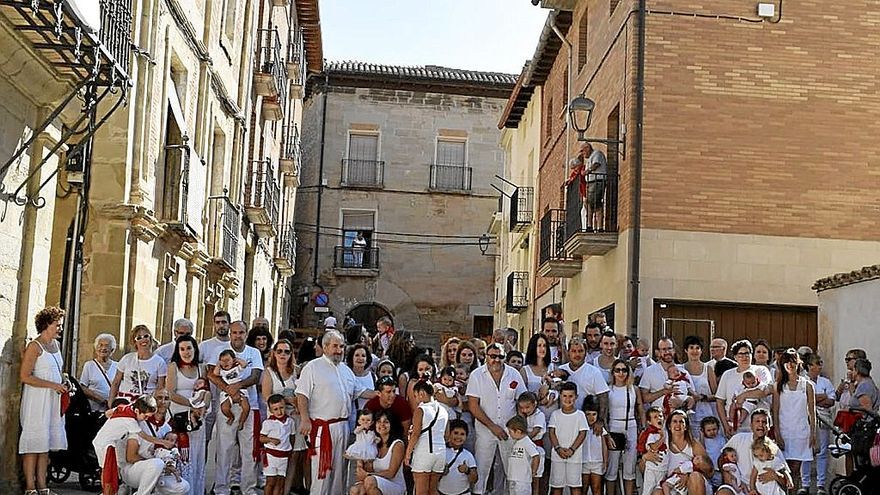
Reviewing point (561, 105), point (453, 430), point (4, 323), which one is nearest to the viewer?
point (4, 323)

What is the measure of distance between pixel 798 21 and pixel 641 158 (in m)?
3.06

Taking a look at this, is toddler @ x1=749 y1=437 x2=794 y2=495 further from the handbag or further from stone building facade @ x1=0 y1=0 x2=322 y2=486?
stone building facade @ x1=0 y1=0 x2=322 y2=486

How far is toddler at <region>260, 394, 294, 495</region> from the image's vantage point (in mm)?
9898

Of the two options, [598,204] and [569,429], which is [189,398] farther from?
[598,204]

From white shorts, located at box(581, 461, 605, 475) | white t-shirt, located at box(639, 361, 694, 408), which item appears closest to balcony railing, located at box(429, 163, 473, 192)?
white t-shirt, located at box(639, 361, 694, 408)

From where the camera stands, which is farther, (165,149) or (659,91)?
(659,91)

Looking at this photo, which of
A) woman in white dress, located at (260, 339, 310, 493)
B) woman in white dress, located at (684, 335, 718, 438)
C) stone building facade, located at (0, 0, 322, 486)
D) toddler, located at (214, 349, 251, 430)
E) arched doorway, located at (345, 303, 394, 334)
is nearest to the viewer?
stone building facade, located at (0, 0, 322, 486)

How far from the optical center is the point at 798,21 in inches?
618

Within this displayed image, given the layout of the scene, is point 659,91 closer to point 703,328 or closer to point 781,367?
point 703,328

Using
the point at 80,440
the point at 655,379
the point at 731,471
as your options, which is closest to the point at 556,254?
the point at 655,379

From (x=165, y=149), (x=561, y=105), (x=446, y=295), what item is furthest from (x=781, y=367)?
(x=446, y=295)

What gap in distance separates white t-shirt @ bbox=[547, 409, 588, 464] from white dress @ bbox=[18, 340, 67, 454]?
4.52 meters

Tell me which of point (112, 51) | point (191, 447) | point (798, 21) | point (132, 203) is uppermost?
point (798, 21)

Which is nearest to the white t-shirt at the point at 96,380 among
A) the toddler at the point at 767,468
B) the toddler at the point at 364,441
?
the toddler at the point at 364,441
